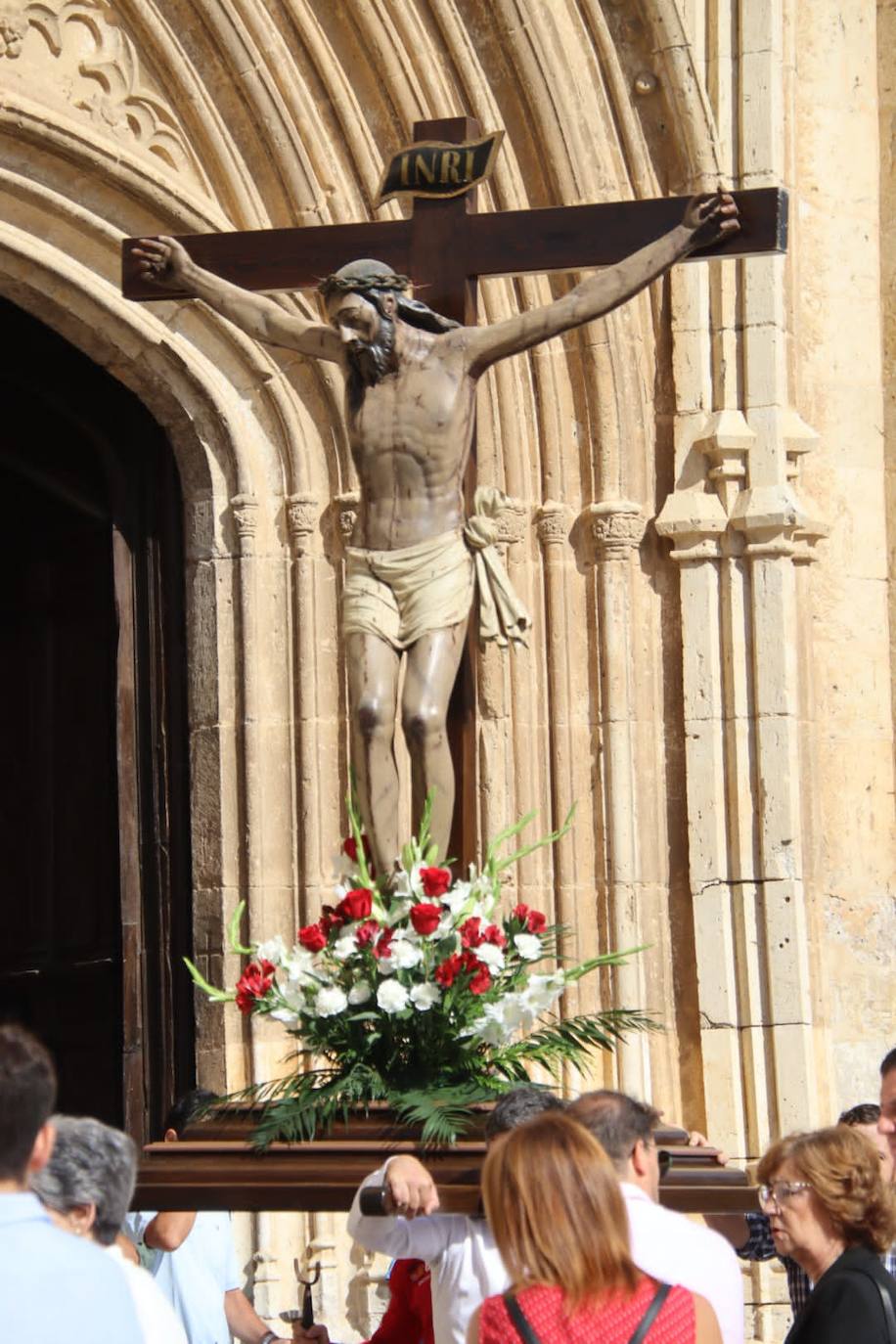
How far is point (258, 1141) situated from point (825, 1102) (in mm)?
3593

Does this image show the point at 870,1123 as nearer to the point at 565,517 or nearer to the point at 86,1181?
the point at 86,1181

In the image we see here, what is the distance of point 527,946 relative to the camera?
17.0ft

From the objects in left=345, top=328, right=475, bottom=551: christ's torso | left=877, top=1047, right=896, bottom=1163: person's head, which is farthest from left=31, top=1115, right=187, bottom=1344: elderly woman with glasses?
left=345, top=328, right=475, bottom=551: christ's torso

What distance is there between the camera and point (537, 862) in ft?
26.9

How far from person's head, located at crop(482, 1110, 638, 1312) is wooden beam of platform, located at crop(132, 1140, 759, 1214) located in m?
1.58

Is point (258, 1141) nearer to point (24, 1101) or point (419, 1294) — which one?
point (419, 1294)

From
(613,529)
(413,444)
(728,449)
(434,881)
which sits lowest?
(434,881)

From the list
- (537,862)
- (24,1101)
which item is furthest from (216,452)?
(24,1101)

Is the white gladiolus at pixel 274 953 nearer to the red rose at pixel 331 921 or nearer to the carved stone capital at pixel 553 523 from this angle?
the red rose at pixel 331 921

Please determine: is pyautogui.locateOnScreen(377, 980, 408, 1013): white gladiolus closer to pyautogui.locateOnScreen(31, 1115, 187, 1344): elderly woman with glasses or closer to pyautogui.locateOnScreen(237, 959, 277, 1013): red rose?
pyautogui.locateOnScreen(237, 959, 277, 1013): red rose

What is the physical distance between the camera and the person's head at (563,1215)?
298 centimetres

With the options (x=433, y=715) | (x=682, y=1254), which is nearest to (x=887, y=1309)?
(x=682, y=1254)

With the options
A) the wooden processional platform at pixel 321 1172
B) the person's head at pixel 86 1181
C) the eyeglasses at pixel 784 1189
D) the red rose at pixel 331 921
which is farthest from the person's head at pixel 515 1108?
the red rose at pixel 331 921

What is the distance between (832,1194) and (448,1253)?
0.62 meters
